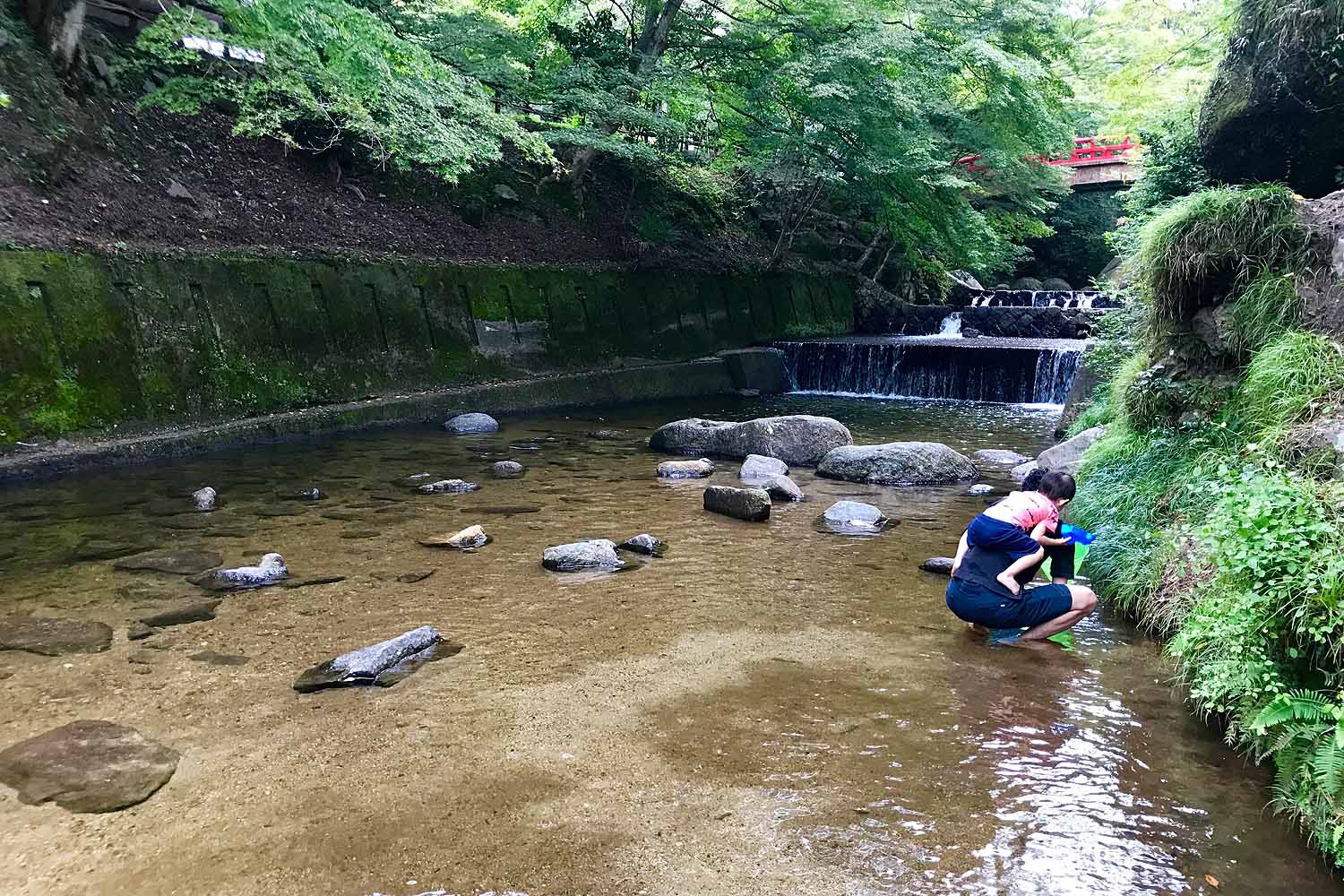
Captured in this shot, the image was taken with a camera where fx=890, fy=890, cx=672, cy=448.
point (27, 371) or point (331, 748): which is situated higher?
point (27, 371)

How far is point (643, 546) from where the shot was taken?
23.7ft

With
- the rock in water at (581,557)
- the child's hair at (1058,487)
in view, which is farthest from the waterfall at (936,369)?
the rock in water at (581,557)

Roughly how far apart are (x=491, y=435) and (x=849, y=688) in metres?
8.65

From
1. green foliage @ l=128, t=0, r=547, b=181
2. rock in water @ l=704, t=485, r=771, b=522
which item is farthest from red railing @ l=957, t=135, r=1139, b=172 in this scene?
rock in water @ l=704, t=485, r=771, b=522

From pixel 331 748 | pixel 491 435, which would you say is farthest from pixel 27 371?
pixel 331 748

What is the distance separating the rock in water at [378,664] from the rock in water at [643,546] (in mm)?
2239

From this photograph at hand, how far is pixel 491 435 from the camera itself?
12.6m

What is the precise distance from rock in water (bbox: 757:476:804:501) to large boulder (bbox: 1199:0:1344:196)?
17.3 feet

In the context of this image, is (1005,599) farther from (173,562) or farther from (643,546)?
(173,562)

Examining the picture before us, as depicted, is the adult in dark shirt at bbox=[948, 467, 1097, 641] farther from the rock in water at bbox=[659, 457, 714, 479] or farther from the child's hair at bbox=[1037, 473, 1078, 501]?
the rock in water at bbox=[659, 457, 714, 479]

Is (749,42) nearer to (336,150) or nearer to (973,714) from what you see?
(336,150)

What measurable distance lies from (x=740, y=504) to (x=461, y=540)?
2.63 meters

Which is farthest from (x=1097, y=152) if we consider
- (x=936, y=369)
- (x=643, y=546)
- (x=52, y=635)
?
(x=52, y=635)

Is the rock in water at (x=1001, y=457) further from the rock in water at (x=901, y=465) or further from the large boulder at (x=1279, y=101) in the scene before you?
the large boulder at (x=1279, y=101)
